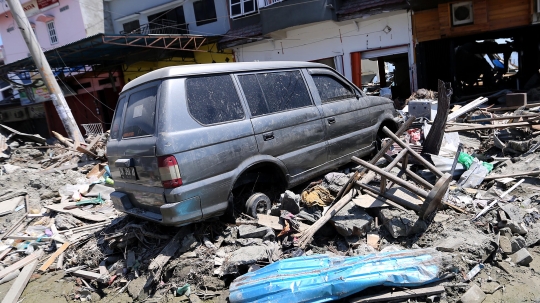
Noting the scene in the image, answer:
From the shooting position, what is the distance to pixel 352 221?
3703 millimetres

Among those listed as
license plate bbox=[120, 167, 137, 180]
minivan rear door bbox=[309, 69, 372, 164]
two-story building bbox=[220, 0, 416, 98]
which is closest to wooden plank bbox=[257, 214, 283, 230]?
minivan rear door bbox=[309, 69, 372, 164]

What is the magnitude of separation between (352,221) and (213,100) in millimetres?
Answer: 2030

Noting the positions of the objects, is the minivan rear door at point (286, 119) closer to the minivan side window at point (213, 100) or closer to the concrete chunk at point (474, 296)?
the minivan side window at point (213, 100)

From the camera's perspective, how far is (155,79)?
11.9ft

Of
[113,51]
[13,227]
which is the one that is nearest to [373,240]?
[13,227]

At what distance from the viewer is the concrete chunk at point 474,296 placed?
273cm

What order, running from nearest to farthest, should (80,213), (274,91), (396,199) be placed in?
(396,199)
(274,91)
(80,213)

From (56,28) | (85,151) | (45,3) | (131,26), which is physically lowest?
(85,151)

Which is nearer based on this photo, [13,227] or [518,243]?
[518,243]

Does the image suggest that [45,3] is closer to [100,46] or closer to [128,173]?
[100,46]

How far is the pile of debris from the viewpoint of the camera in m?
2.84

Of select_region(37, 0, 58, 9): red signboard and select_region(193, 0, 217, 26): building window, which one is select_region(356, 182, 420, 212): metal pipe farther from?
select_region(37, 0, 58, 9): red signboard

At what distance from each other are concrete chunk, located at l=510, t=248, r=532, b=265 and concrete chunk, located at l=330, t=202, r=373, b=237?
1322 millimetres

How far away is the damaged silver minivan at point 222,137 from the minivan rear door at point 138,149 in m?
0.01
